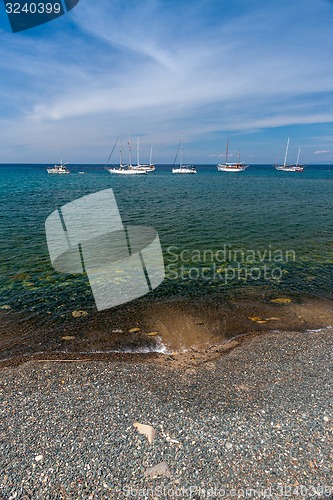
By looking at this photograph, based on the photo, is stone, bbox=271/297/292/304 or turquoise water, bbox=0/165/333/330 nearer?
stone, bbox=271/297/292/304

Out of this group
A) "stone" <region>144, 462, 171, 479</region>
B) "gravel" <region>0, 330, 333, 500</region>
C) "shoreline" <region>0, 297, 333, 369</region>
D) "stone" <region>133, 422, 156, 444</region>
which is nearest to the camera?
"gravel" <region>0, 330, 333, 500</region>

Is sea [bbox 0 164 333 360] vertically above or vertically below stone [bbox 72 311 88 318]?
above

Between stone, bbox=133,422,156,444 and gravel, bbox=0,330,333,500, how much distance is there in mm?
107

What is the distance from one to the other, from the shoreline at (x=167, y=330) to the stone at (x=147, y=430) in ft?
9.45

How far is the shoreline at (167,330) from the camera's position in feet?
32.2

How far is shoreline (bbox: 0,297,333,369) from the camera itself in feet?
32.2

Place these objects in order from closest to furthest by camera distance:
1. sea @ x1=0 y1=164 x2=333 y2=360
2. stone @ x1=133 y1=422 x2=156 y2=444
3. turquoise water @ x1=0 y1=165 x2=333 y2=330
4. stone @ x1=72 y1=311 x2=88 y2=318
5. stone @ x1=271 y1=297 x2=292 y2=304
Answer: stone @ x1=133 y1=422 x2=156 y2=444, stone @ x1=72 y1=311 x2=88 y2=318, sea @ x1=0 y1=164 x2=333 y2=360, stone @ x1=271 y1=297 x2=292 y2=304, turquoise water @ x1=0 y1=165 x2=333 y2=330

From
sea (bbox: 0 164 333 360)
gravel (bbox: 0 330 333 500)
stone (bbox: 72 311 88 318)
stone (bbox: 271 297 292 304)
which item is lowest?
stone (bbox: 72 311 88 318)

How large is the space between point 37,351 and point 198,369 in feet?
18.4

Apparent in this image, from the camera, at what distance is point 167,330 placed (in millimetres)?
11359

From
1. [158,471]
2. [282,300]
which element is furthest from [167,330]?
[282,300]

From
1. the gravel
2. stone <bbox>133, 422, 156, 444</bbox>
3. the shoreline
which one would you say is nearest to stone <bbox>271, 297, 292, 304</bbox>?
the shoreline

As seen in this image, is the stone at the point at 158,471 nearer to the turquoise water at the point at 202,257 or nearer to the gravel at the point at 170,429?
the gravel at the point at 170,429

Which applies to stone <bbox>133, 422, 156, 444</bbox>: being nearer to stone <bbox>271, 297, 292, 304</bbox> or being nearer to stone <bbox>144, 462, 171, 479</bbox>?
stone <bbox>144, 462, 171, 479</bbox>
